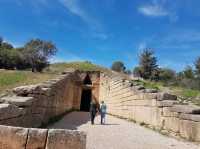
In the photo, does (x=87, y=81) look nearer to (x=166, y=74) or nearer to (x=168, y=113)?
(x=168, y=113)

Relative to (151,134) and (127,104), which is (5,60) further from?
(151,134)

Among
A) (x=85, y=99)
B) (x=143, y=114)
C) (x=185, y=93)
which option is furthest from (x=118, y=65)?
(x=143, y=114)

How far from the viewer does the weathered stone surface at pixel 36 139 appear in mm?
4320

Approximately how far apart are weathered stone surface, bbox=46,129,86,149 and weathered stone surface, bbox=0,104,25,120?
254cm

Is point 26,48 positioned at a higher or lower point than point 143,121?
higher

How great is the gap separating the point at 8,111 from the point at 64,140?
311 centimetres

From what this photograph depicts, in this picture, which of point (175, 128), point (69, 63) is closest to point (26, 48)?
point (69, 63)

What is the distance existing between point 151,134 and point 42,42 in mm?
47824

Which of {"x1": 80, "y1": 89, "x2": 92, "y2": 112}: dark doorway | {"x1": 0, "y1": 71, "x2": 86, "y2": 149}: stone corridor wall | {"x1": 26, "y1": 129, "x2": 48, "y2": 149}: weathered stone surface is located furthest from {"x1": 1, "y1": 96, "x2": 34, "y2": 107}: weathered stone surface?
{"x1": 80, "y1": 89, "x2": 92, "y2": 112}: dark doorway

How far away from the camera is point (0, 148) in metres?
4.29

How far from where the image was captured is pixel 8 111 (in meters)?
6.86

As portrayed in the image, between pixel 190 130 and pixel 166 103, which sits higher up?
pixel 166 103

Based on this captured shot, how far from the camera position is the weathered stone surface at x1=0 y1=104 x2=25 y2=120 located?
6.47 m

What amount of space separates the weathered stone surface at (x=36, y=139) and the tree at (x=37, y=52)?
4707cm
